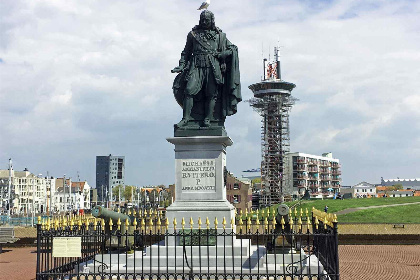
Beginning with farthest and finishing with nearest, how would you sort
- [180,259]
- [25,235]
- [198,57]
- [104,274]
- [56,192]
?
[56,192], [25,235], [198,57], [180,259], [104,274]

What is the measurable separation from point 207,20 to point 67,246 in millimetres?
8166

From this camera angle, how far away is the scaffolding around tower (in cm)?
10944

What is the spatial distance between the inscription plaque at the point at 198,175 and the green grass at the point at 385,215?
2600 cm

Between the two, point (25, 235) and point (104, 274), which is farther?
point (25, 235)

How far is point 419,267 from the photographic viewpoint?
18.4 meters

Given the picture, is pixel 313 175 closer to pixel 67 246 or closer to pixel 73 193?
pixel 73 193

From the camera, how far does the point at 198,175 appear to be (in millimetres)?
14242

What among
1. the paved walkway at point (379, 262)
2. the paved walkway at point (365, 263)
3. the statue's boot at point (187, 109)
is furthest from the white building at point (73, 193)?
the statue's boot at point (187, 109)

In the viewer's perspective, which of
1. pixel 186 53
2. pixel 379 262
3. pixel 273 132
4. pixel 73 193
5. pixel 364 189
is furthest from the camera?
pixel 364 189

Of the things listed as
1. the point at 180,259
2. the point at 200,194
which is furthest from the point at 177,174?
the point at 180,259

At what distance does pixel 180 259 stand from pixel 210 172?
2.85 m

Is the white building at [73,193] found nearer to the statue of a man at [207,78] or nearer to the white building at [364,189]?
the white building at [364,189]

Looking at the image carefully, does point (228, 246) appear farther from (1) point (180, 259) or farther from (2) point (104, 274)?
(2) point (104, 274)

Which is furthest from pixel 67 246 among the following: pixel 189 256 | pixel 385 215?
pixel 385 215
